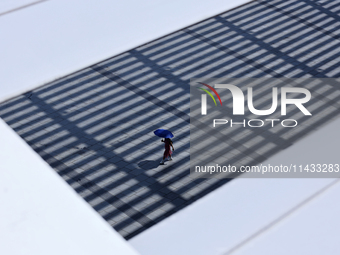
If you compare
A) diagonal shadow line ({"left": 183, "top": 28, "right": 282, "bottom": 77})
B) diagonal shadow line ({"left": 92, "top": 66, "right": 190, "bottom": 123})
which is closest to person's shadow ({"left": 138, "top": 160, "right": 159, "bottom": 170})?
diagonal shadow line ({"left": 92, "top": 66, "right": 190, "bottom": 123})

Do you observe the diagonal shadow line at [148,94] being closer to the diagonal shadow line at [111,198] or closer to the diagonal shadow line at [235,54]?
the diagonal shadow line at [235,54]

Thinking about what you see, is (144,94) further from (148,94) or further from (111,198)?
(111,198)

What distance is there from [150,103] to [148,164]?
1.78m

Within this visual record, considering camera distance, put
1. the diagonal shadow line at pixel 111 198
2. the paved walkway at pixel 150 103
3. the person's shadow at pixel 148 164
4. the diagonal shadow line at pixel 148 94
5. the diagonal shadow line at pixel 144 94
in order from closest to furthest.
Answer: the diagonal shadow line at pixel 111 198
the paved walkway at pixel 150 103
the person's shadow at pixel 148 164
the diagonal shadow line at pixel 148 94
the diagonal shadow line at pixel 144 94

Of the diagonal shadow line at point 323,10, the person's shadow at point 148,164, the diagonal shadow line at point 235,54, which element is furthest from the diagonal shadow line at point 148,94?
the diagonal shadow line at point 323,10

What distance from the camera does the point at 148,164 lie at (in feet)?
24.8

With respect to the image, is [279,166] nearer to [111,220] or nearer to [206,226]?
[206,226]

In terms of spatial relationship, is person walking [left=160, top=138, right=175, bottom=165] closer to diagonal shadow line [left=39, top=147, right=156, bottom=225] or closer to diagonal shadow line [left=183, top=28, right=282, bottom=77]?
diagonal shadow line [left=39, top=147, right=156, bottom=225]

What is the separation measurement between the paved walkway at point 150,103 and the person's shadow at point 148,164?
2 centimetres

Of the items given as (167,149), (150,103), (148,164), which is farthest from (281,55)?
(148,164)

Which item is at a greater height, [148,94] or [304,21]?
[304,21]

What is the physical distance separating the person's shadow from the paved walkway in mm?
24

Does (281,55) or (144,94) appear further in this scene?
(281,55)

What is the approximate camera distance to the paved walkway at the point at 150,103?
702cm
